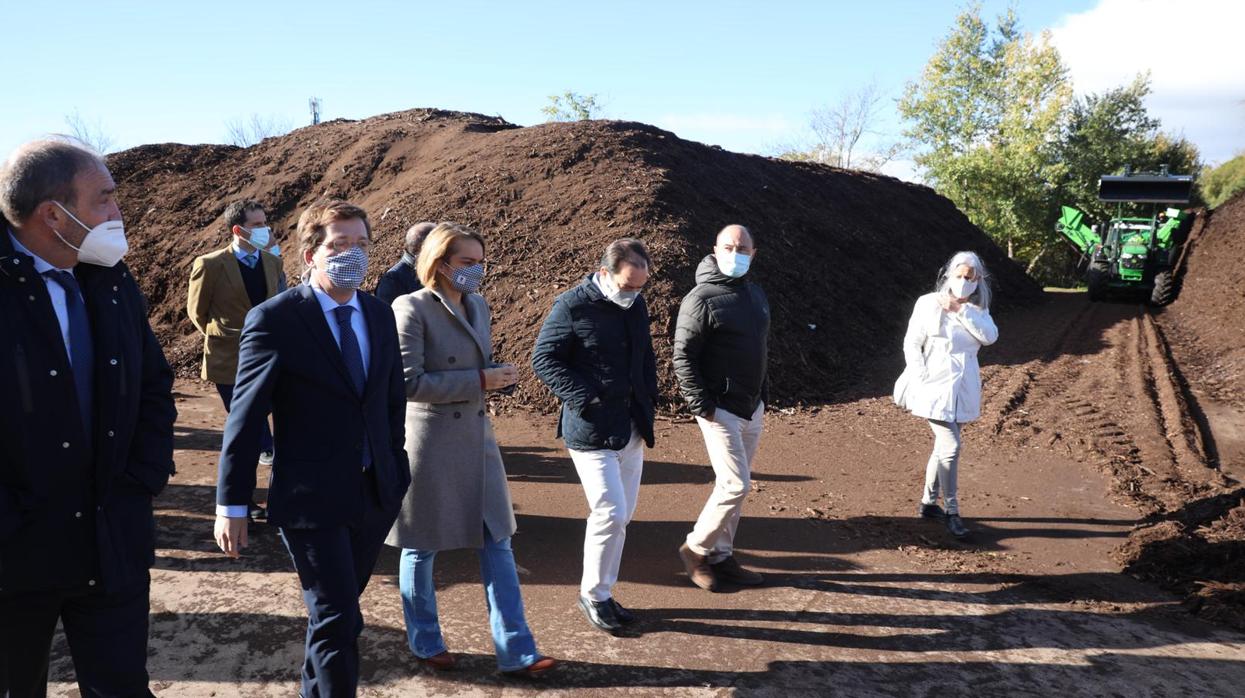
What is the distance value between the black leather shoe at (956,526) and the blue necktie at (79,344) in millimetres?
5425

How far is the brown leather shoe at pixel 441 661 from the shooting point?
3.75 meters

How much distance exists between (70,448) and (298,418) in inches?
27.7

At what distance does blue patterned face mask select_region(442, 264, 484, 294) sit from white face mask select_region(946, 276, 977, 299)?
3631mm

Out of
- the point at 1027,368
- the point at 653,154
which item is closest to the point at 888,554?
the point at 1027,368

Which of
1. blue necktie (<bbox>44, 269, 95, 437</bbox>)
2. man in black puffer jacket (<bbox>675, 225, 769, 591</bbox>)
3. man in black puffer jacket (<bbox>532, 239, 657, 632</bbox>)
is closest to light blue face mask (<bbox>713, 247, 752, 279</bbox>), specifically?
A: man in black puffer jacket (<bbox>675, 225, 769, 591</bbox>)

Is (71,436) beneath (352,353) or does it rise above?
beneath

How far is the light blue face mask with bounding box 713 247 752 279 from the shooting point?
4.79 m

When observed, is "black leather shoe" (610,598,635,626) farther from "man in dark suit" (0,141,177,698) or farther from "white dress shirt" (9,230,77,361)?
"white dress shirt" (9,230,77,361)

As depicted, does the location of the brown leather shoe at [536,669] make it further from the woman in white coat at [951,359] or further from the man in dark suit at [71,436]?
the woman in white coat at [951,359]

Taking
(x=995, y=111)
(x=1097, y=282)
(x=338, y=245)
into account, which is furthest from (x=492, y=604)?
(x=995, y=111)

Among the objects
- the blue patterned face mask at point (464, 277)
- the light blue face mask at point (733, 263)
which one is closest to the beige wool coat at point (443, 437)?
the blue patterned face mask at point (464, 277)

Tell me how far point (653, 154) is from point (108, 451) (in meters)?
13.1

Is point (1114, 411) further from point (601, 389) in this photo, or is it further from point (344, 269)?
point (344, 269)

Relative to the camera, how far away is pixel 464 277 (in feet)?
12.1
